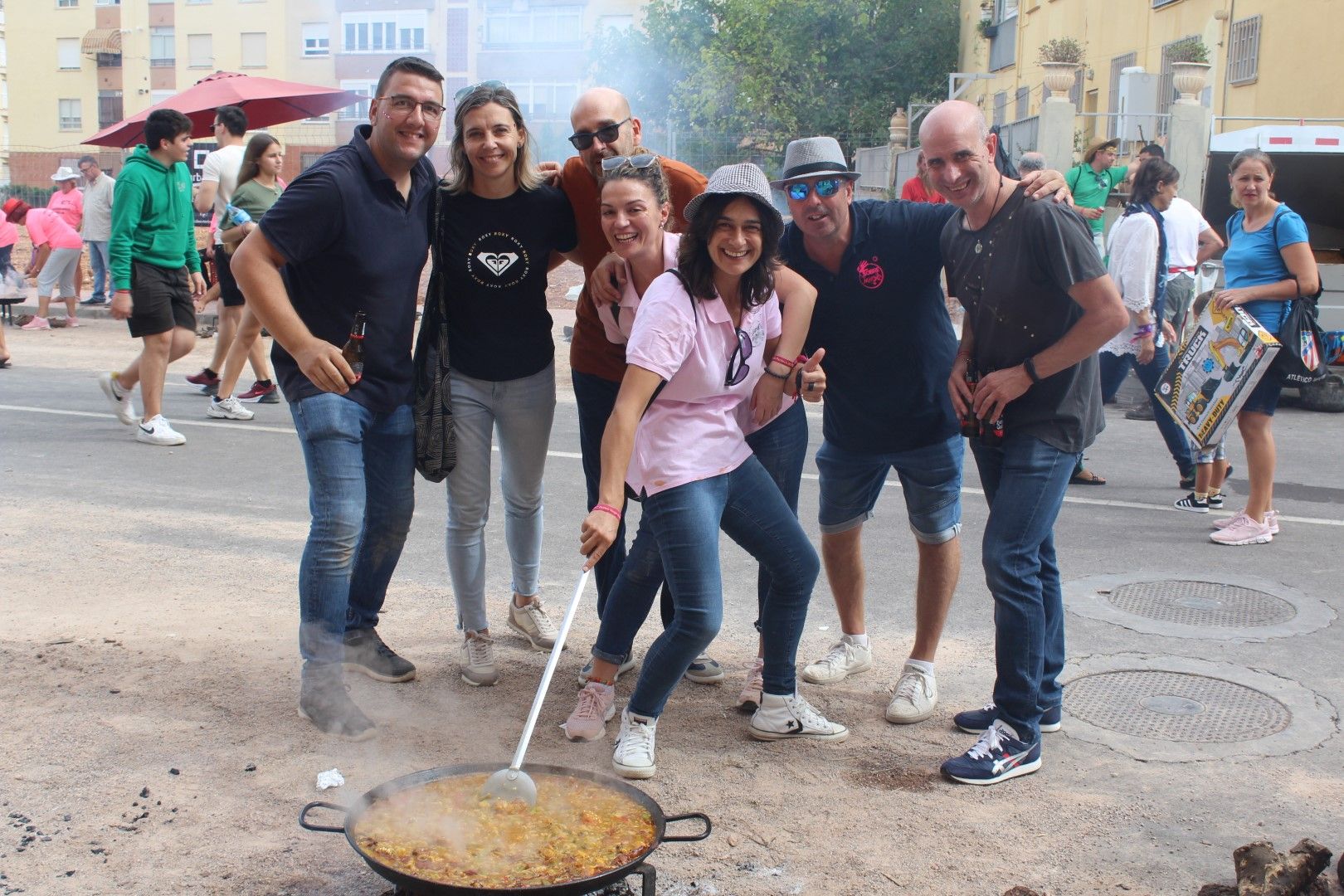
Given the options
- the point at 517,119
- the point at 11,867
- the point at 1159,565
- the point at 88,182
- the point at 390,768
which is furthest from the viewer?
the point at 88,182

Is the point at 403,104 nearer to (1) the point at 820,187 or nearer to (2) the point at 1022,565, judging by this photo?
(1) the point at 820,187

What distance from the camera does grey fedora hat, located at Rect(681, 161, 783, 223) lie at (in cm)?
353

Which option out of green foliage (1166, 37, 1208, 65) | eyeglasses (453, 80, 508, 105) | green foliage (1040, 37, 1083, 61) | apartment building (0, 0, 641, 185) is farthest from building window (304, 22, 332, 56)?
green foliage (1040, 37, 1083, 61)

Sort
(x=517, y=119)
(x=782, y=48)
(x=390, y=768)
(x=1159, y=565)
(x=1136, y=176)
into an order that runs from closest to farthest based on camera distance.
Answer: (x=390, y=768) < (x=517, y=119) < (x=1159, y=565) < (x=1136, y=176) < (x=782, y=48)

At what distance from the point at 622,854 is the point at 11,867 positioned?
143cm

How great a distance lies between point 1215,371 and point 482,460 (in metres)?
4.13

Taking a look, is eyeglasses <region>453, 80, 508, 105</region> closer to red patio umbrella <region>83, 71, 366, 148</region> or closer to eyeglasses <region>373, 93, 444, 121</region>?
eyeglasses <region>373, 93, 444, 121</region>

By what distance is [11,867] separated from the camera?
2.92 meters

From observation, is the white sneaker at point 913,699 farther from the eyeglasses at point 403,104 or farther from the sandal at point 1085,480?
the sandal at point 1085,480

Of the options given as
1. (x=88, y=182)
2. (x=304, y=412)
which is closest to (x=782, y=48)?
(x=88, y=182)

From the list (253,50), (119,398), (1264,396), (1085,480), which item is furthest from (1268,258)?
(119,398)

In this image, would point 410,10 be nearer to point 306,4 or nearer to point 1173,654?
point 306,4

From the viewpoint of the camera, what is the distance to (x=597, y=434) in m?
4.28

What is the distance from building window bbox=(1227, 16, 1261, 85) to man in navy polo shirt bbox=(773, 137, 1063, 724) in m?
16.1
